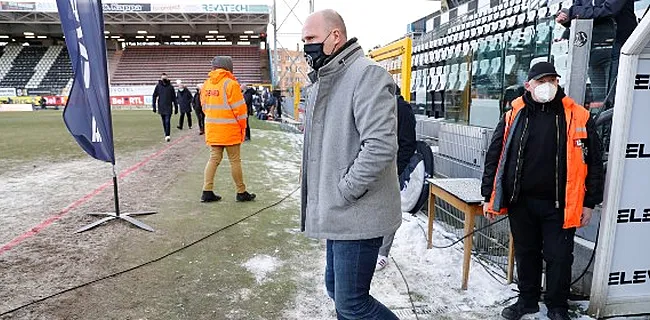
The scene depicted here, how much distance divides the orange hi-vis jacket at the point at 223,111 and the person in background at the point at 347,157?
10.1 ft

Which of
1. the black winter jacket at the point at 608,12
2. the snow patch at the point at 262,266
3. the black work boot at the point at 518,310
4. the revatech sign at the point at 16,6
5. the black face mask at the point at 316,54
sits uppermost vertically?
the revatech sign at the point at 16,6

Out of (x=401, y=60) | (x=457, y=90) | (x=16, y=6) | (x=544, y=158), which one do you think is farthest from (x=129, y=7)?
(x=544, y=158)

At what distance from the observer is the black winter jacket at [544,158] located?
2281 millimetres

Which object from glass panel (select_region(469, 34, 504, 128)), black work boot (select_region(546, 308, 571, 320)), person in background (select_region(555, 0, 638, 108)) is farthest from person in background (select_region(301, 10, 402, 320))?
glass panel (select_region(469, 34, 504, 128))

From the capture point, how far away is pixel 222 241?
3746mm

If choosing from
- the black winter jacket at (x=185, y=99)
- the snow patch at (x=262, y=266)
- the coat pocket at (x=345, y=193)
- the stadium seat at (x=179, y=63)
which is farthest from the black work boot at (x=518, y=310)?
the stadium seat at (x=179, y=63)

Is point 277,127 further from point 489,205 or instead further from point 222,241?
point 489,205

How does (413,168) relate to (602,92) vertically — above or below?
below

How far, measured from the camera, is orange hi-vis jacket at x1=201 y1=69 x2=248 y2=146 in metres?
4.71

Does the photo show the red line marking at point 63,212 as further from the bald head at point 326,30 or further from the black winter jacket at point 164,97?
the bald head at point 326,30

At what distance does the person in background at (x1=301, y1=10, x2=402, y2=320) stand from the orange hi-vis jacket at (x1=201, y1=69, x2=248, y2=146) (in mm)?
3068

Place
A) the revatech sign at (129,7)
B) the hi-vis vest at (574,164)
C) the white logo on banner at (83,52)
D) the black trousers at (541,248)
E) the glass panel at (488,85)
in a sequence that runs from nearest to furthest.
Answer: the hi-vis vest at (574,164), the black trousers at (541,248), the white logo on banner at (83,52), the glass panel at (488,85), the revatech sign at (129,7)

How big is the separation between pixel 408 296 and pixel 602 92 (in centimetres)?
209

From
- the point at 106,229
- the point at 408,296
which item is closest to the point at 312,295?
the point at 408,296
